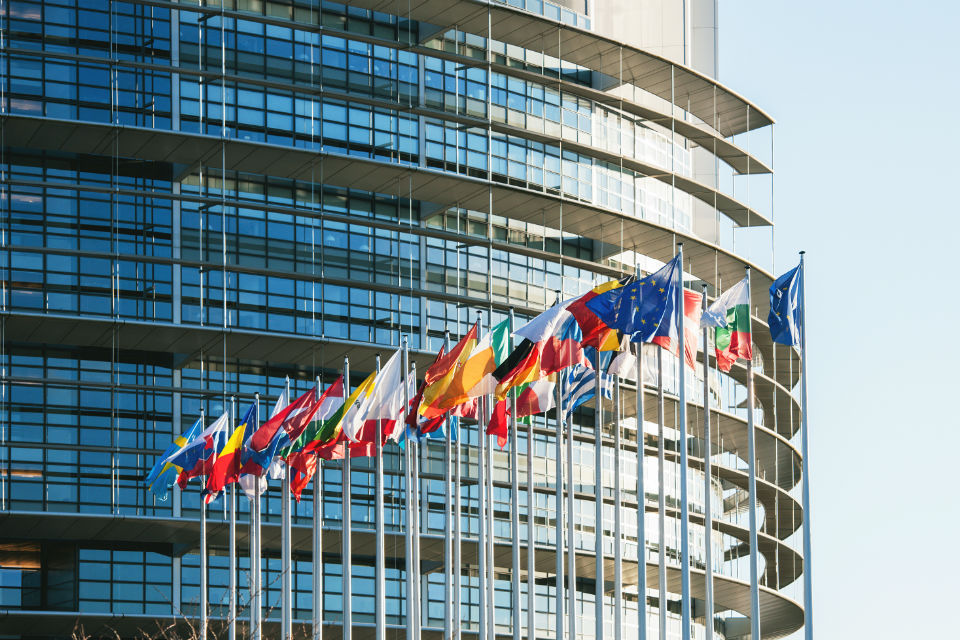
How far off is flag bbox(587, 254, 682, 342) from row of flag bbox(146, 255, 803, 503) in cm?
2

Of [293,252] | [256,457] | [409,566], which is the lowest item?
[409,566]

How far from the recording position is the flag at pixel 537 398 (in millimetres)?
37938

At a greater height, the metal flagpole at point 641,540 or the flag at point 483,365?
the flag at point 483,365

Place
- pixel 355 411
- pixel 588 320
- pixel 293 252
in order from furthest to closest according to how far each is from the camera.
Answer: pixel 293 252
pixel 355 411
pixel 588 320

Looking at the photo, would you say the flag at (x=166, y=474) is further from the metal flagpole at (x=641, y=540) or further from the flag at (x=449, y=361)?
the metal flagpole at (x=641, y=540)

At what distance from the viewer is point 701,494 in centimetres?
7319

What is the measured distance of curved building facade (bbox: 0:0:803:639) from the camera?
5709 cm

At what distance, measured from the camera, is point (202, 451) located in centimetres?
4366

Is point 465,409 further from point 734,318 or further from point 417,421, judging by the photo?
point 734,318

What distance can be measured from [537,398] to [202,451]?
11.1 metres

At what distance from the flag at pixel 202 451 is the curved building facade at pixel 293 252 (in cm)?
1015

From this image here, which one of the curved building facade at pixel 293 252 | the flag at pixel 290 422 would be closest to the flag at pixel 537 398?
the flag at pixel 290 422

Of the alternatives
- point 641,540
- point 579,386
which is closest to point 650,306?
point 641,540

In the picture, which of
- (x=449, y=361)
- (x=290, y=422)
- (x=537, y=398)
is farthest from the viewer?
(x=290, y=422)
